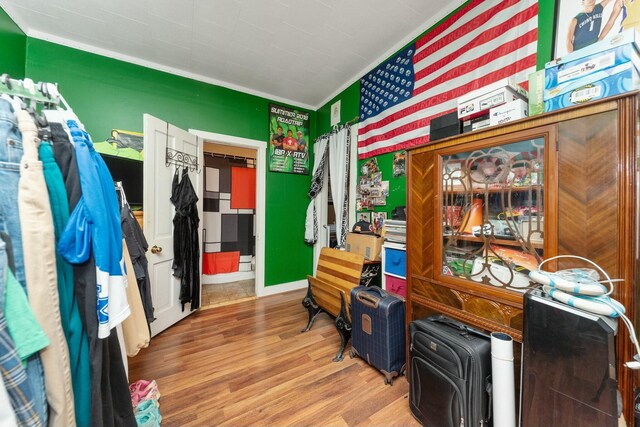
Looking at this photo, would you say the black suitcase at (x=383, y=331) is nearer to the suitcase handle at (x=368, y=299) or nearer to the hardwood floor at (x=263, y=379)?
the suitcase handle at (x=368, y=299)

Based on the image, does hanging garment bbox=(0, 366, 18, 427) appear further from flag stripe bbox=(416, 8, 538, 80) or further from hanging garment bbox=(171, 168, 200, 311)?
flag stripe bbox=(416, 8, 538, 80)

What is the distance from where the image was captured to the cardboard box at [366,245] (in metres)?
2.21

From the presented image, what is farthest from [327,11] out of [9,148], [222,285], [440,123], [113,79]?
[222,285]

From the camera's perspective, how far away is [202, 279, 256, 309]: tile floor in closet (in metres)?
3.21

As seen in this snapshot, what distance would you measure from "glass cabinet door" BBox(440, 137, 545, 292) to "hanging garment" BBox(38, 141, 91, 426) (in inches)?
66.8

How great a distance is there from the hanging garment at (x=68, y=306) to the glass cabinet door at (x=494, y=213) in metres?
1.70

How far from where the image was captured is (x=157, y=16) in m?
2.02

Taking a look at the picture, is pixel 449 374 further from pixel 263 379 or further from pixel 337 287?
pixel 263 379

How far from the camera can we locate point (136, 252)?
72.4 inches

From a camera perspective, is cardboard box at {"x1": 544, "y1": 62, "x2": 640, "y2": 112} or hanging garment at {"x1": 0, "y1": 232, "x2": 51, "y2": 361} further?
cardboard box at {"x1": 544, "y1": 62, "x2": 640, "y2": 112}

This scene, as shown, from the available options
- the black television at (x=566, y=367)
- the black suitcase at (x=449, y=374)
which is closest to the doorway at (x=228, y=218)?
the black suitcase at (x=449, y=374)

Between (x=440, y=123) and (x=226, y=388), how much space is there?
2303mm

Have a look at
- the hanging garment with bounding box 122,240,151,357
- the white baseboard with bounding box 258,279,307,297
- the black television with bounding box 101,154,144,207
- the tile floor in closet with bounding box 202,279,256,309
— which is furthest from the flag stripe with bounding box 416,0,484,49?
the tile floor in closet with bounding box 202,279,256,309

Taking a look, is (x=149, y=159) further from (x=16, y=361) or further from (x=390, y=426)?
(x=390, y=426)
